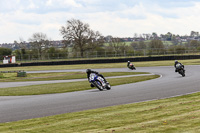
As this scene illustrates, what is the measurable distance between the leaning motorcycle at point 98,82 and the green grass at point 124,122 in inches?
335

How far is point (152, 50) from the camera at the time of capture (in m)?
72.6

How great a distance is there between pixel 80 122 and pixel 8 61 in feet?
218

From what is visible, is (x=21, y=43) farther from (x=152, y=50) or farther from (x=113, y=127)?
(x=113, y=127)

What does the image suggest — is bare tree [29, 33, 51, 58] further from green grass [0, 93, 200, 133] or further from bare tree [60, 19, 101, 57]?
green grass [0, 93, 200, 133]

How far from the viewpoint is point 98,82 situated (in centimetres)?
2052

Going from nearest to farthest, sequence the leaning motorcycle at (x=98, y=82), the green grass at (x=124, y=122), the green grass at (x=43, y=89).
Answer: the green grass at (x=124, y=122) → the leaning motorcycle at (x=98, y=82) → the green grass at (x=43, y=89)

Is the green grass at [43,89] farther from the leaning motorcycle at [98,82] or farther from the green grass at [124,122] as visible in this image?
the green grass at [124,122]

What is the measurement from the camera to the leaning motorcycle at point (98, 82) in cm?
2014

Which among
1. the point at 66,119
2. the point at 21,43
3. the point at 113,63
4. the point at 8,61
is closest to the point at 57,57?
the point at 8,61

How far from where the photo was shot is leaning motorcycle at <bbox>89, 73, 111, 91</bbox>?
20.1 meters

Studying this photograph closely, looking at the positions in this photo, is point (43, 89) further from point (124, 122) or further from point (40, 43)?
point (40, 43)

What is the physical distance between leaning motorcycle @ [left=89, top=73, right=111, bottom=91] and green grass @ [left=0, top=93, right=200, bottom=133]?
8518mm

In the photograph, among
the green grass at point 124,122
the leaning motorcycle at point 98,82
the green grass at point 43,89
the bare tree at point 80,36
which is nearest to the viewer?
the green grass at point 124,122

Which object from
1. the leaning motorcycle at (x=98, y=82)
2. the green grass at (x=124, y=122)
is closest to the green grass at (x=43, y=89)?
the leaning motorcycle at (x=98, y=82)
